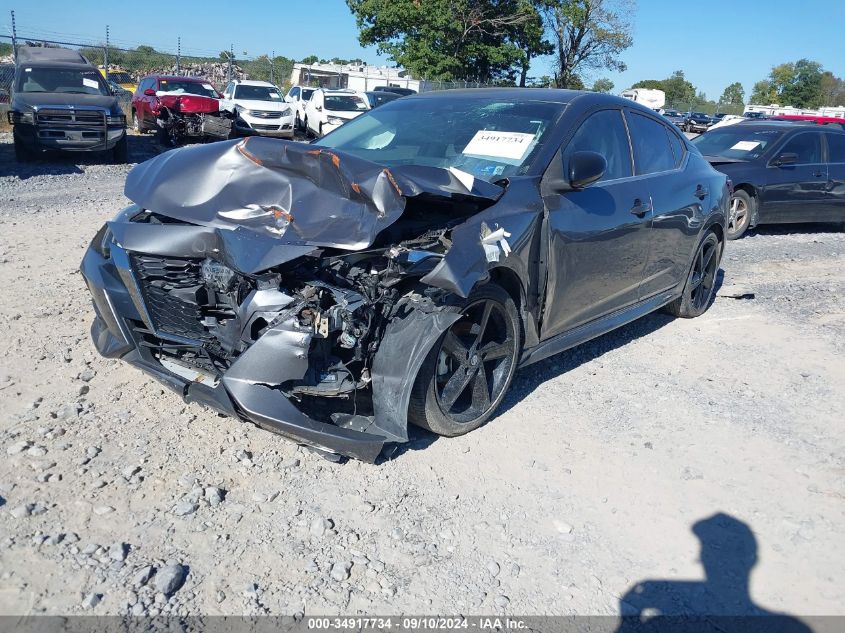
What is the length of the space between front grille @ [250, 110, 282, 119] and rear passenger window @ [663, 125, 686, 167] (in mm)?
16269

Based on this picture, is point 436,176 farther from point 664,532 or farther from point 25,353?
point 25,353

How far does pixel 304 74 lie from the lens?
36531 millimetres

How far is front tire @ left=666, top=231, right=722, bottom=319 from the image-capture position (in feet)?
19.3

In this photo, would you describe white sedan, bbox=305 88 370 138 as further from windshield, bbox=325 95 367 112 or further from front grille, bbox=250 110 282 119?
front grille, bbox=250 110 282 119

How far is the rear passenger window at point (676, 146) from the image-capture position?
537 cm

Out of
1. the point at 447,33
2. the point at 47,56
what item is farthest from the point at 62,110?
the point at 447,33

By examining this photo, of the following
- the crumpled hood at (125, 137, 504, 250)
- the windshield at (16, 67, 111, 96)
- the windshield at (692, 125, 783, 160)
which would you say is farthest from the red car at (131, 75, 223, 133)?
the crumpled hood at (125, 137, 504, 250)

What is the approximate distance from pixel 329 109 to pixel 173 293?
19.3 metres

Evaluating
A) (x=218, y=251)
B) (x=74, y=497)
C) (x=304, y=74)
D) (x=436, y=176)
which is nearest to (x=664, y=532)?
(x=436, y=176)

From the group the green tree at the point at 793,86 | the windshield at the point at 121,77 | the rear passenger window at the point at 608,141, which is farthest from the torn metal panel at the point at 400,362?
the green tree at the point at 793,86

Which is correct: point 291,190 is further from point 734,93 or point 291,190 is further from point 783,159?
point 734,93

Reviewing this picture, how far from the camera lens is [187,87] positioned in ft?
65.6

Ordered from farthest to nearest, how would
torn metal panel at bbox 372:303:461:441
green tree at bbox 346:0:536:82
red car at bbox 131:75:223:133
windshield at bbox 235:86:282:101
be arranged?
green tree at bbox 346:0:536:82, windshield at bbox 235:86:282:101, red car at bbox 131:75:223:133, torn metal panel at bbox 372:303:461:441

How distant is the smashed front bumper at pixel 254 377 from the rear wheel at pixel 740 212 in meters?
8.53
